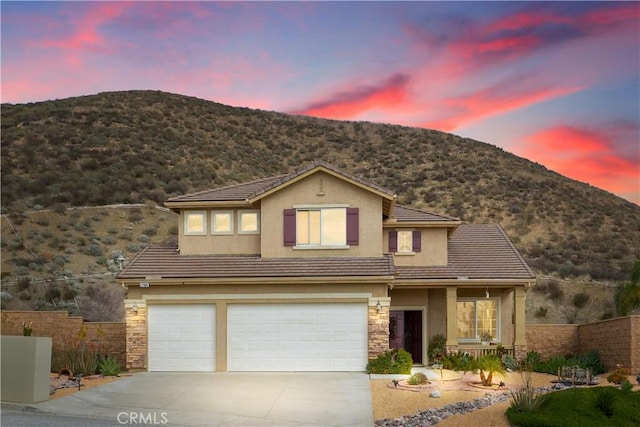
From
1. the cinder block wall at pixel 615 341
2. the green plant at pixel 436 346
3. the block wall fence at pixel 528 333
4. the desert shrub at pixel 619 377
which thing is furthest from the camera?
the green plant at pixel 436 346

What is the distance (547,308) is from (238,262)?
22.7 metres

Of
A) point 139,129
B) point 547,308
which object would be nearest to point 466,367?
point 547,308

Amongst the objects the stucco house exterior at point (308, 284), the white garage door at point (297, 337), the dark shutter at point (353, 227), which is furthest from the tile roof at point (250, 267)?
the white garage door at point (297, 337)

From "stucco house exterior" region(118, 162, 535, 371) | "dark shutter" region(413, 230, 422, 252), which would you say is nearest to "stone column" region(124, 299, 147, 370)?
"stucco house exterior" region(118, 162, 535, 371)

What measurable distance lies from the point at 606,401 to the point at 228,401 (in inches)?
340

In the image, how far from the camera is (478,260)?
28.7m

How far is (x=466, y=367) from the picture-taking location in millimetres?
24250

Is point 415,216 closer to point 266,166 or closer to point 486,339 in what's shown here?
point 486,339

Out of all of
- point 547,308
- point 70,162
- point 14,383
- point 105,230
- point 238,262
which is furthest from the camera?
point 70,162

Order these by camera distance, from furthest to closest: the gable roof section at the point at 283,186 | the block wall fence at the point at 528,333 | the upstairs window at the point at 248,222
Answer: the upstairs window at the point at 248,222
the gable roof section at the point at 283,186
the block wall fence at the point at 528,333

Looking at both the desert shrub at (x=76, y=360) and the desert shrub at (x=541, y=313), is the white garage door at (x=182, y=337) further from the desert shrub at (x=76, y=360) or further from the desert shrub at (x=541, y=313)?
the desert shrub at (x=541, y=313)

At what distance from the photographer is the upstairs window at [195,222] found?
27656mm

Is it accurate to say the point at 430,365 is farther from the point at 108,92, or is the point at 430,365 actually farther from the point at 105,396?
the point at 108,92

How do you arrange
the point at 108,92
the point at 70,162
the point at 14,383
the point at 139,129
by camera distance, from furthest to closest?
the point at 108,92 → the point at 139,129 → the point at 70,162 → the point at 14,383
